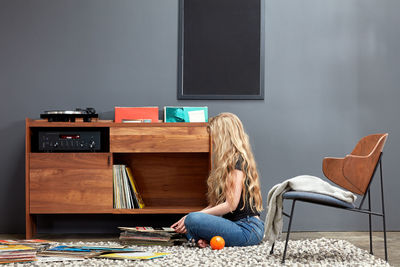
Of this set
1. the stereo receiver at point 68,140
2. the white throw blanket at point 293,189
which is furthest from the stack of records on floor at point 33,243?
the white throw blanket at point 293,189

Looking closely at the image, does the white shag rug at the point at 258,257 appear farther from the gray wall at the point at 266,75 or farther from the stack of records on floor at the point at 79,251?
the gray wall at the point at 266,75

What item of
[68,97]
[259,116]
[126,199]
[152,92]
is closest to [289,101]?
[259,116]

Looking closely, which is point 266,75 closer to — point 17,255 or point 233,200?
point 233,200

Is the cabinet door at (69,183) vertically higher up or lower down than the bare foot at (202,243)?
higher up

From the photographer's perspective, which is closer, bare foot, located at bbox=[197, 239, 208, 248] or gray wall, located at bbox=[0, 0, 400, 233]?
bare foot, located at bbox=[197, 239, 208, 248]

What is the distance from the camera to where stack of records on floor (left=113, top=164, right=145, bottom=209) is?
358 centimetres

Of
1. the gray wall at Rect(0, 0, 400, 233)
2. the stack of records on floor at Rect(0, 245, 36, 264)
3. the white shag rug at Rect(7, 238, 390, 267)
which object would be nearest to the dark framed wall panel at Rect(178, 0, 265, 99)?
the gray wall at Rect(0, 0, 400, 233)

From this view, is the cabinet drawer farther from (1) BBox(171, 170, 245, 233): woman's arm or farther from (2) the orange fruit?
(2) the orange fruit

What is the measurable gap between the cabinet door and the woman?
708mm

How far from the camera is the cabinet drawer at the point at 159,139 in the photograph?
3564 mm

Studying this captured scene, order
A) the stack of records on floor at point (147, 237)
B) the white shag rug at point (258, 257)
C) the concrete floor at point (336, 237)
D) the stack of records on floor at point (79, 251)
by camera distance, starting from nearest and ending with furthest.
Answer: the white shag rug at point (258, 257) < the stack of records on floor at point (79, 251) < the stack of records on floor at point (147, 237) < the concrete floor at point (336, 237)

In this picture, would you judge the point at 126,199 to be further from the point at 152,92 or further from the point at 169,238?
the point at 152,92

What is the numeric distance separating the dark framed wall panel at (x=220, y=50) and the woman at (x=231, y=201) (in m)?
0.89

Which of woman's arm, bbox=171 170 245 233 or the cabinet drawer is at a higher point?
the cabinet drawer
